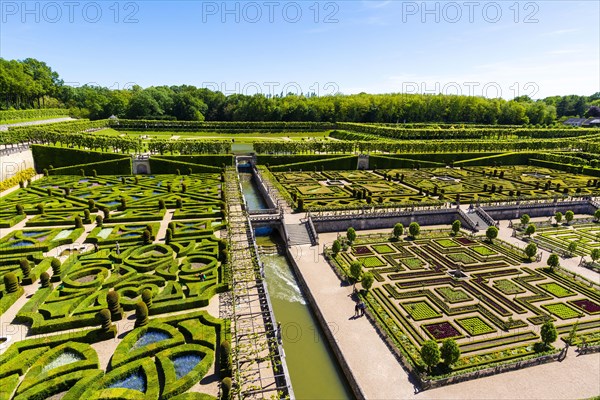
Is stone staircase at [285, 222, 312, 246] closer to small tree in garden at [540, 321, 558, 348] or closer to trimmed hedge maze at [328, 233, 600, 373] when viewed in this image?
trimmed hedge maze at [328, 233, 600, 373]

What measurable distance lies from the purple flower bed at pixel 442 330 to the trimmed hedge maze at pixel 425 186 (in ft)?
62.9

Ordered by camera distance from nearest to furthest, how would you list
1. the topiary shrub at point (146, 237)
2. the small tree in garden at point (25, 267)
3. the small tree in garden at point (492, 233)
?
the small tree in garden at point (25, 267) < the topiary shrub at point (146, 237) < the small tree in garden at point (492, 233)

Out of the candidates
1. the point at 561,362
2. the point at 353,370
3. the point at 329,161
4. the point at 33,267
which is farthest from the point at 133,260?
the point at 329,161

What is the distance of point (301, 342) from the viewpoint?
788 inches

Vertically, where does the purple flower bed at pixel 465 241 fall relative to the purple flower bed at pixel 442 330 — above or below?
above

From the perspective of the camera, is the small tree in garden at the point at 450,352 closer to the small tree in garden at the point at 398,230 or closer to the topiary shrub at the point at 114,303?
the small tree in garden at the point at 398,230

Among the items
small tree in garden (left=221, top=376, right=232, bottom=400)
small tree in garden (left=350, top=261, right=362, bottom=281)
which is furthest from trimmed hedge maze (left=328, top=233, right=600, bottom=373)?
small tree in garden (left=221, top=376, right=232, bottom=400)

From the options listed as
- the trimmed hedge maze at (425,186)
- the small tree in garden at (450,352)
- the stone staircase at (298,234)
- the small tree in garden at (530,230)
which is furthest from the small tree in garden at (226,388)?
the small tree in garden at (530,230)

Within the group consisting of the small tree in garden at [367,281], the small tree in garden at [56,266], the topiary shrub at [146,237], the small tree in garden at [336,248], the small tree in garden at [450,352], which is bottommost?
the small tree in garden at [450,352]

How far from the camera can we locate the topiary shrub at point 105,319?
17234 mm

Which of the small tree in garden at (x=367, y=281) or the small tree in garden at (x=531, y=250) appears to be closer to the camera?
the small tree in garden at (x=367, y=281)

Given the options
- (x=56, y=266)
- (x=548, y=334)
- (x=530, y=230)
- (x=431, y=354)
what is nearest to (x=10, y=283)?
(x=56, y=266)

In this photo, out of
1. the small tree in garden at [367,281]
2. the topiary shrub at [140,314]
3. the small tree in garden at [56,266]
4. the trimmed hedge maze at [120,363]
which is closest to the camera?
the trimmed hedge maze at [120,363]

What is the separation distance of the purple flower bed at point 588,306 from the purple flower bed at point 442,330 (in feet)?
31.8
